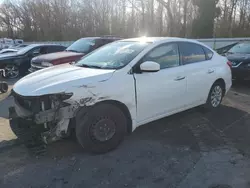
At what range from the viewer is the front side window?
15.0ft

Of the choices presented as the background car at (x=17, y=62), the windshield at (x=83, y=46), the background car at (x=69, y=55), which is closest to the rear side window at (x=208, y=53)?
the background car at (x=69, y=55)

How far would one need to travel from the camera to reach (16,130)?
3.97 metres

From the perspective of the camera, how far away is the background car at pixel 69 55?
881cm

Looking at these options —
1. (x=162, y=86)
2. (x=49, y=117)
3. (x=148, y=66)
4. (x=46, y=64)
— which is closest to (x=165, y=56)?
(x=162, y=86)

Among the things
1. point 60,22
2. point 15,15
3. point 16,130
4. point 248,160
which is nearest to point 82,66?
point 16,130

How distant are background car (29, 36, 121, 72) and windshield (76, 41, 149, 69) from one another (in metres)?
3.92

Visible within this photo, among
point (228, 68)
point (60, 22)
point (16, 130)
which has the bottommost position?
point (16, 130)

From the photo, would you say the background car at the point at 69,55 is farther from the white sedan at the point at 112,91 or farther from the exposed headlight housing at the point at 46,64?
the white sedan at the point at 112,91

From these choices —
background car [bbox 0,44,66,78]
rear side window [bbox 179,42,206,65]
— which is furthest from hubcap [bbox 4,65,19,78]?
rear side window [bbox 179,42,206,65]

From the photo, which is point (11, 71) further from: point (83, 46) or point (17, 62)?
point (83, 46)

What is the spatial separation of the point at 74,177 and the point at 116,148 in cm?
95

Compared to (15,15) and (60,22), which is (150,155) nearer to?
(60,22)

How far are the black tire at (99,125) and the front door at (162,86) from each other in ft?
1.40

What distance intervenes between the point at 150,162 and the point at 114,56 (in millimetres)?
1912
